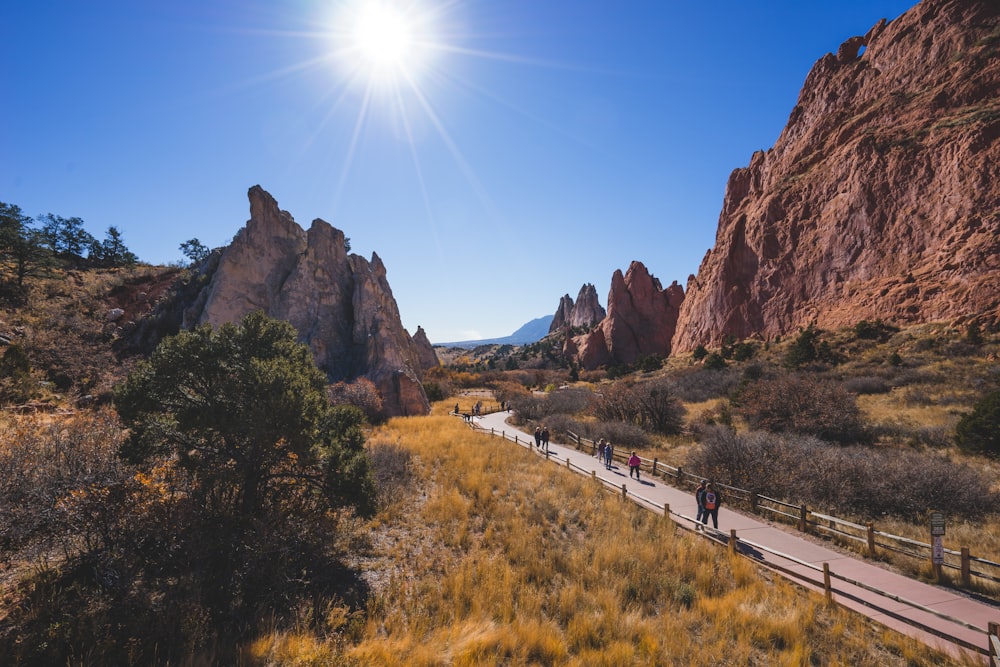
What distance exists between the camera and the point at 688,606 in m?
7.39

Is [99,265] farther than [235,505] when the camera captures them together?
Yes

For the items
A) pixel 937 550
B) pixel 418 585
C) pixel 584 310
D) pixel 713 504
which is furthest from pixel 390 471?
pixel 584 310

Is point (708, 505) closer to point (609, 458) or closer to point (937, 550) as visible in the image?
point (937, 550)

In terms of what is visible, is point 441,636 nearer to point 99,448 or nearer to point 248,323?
point 99,448

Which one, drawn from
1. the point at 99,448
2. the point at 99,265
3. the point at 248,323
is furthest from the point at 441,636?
the point at 99,265

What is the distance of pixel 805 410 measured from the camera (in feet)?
60.4

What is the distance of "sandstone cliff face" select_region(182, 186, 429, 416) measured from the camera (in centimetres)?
2941

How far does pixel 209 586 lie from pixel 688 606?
8.85 meters

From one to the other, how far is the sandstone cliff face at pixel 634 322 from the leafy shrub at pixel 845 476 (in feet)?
199

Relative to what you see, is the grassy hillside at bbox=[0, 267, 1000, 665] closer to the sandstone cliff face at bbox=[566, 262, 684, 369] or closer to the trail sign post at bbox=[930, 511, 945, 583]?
the trail sign post at bbox=[930, 511, 945, 583]

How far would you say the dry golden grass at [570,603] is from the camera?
5777 millimetres

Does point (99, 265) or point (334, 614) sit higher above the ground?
point (99, 265)

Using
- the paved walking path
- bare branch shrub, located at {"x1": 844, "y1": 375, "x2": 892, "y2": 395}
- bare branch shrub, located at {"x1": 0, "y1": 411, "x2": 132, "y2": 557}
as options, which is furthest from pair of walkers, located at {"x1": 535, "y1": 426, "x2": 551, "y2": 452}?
bare branch shrub, located at {"x1": 844, "y1": 375, "x2": 892, "y2": 395}

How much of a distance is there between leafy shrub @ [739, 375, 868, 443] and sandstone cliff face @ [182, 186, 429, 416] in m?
22.7
